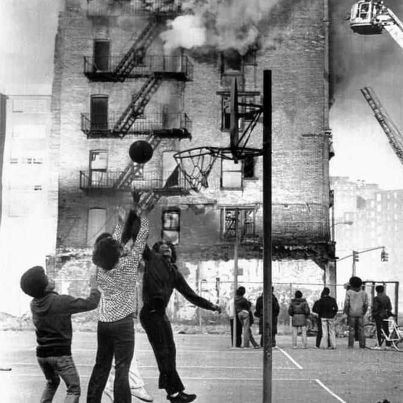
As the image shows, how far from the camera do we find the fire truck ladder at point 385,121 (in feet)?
83.8

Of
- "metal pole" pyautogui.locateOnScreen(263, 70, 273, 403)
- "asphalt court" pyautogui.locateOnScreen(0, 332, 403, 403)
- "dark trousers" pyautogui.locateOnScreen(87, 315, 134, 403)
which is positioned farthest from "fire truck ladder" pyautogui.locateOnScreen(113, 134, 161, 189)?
"dark trousers" pyautogui.locateOnScreen(87, 315, 134, 403)

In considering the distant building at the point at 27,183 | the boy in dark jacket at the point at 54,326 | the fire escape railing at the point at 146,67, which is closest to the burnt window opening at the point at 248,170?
the fire escape railing at the point at 146,67

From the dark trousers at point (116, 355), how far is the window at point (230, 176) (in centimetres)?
2654

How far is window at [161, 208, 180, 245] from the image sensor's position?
1272 inches

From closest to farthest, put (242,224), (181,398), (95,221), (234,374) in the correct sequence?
(181,398) → (234,374) → (95,221) → (242,224)

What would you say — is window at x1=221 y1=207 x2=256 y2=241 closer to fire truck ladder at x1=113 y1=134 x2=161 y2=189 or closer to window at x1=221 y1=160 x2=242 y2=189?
window at x1=221 y1=160 x2=242 y2=189

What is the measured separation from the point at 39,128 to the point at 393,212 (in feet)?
253

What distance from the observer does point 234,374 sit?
1259cm

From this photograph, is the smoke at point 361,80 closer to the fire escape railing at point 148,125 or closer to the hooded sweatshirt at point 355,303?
the fire escape railing at point 148,125

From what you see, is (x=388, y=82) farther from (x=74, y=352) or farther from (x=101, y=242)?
(x=101, y=242)

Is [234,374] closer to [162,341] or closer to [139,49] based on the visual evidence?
[162,341]

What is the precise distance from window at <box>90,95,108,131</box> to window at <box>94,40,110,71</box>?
3.84 feet

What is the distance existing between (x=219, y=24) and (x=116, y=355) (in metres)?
27.1

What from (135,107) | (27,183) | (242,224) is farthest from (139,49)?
(27,183)
